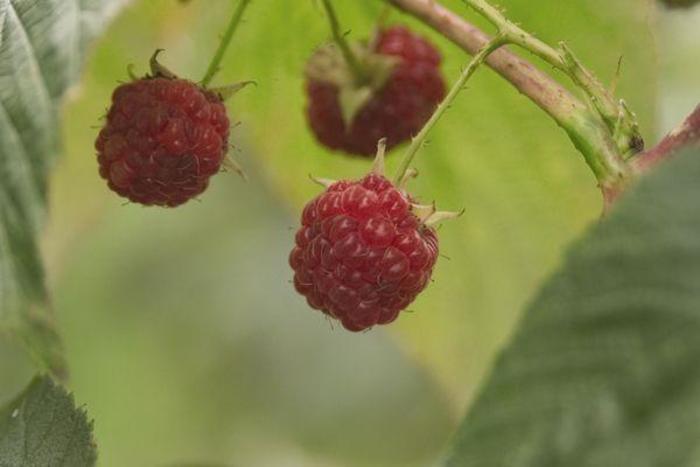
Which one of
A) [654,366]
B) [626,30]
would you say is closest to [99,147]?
[626,30]

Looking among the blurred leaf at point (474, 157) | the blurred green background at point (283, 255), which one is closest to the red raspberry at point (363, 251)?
the blurred green background at point (283, 255)

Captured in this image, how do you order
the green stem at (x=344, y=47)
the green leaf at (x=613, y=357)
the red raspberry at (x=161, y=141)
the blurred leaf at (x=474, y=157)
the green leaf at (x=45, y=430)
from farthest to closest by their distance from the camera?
the blurred leaf at (x=474, y=157), the green stem at (x=344, y=47), the red raspberry at (x=161, y=141), the green leaf at (x=45, y=430), the green leaf at (x=613, y=357)

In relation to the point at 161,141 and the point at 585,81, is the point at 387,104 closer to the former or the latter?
the point at 161,141

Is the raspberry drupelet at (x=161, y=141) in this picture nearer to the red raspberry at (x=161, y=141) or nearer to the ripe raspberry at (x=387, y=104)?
the red raspberry at (x=161, y=141)

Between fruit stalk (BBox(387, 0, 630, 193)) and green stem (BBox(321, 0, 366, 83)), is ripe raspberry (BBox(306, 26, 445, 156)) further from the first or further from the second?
fruit stalk (BBox(387, 0, 630, 193))

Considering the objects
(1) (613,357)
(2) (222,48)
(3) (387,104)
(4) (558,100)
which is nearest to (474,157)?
(3) (387,104)

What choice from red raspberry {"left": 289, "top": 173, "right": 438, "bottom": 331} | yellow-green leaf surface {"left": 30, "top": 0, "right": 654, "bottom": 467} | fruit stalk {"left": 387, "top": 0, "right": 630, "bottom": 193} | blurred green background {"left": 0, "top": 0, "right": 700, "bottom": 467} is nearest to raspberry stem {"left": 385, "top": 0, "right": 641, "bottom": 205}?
fruit stalk {"left": 387, "top": 0, "right": 630, "bottom": 193}
